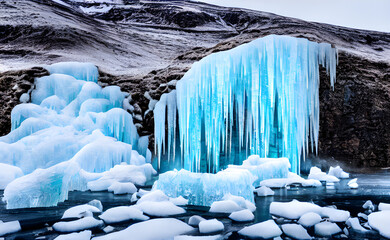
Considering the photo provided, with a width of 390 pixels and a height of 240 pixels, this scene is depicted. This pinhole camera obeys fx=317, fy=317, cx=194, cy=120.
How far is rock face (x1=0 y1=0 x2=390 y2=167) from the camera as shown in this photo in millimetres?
11227

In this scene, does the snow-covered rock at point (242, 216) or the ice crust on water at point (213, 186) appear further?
the ice crust on water at point (213, 186)

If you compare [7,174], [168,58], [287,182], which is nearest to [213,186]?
[287,182]

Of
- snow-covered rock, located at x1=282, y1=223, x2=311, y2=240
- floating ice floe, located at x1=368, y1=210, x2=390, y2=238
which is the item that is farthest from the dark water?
snow-covered rock, located at x1=282, y1=223, x2=311, y2=240

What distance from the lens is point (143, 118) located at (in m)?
10.8

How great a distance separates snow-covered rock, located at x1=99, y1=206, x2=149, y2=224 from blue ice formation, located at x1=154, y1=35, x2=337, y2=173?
4.92m

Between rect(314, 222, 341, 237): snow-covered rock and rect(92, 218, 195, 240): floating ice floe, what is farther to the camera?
rect(314, 222, 341, 237): snow-covered rock

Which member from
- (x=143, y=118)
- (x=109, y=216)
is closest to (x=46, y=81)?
(x=143, y=118)

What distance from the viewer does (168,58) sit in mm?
18891

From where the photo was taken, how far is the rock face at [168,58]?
1123cm

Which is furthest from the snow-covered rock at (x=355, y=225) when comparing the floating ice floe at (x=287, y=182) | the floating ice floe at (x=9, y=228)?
the floating ice floe at (x=9, y=228)

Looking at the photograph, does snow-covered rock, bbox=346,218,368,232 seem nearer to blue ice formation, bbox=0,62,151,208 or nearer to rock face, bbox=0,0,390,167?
blue ice formation, bbox=0,62,151,208

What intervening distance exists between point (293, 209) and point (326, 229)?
2.77 ft

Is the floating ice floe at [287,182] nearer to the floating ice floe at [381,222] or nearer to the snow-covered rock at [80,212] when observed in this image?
the floating ice floe at [381,222]

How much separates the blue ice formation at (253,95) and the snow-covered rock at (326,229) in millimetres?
5124
